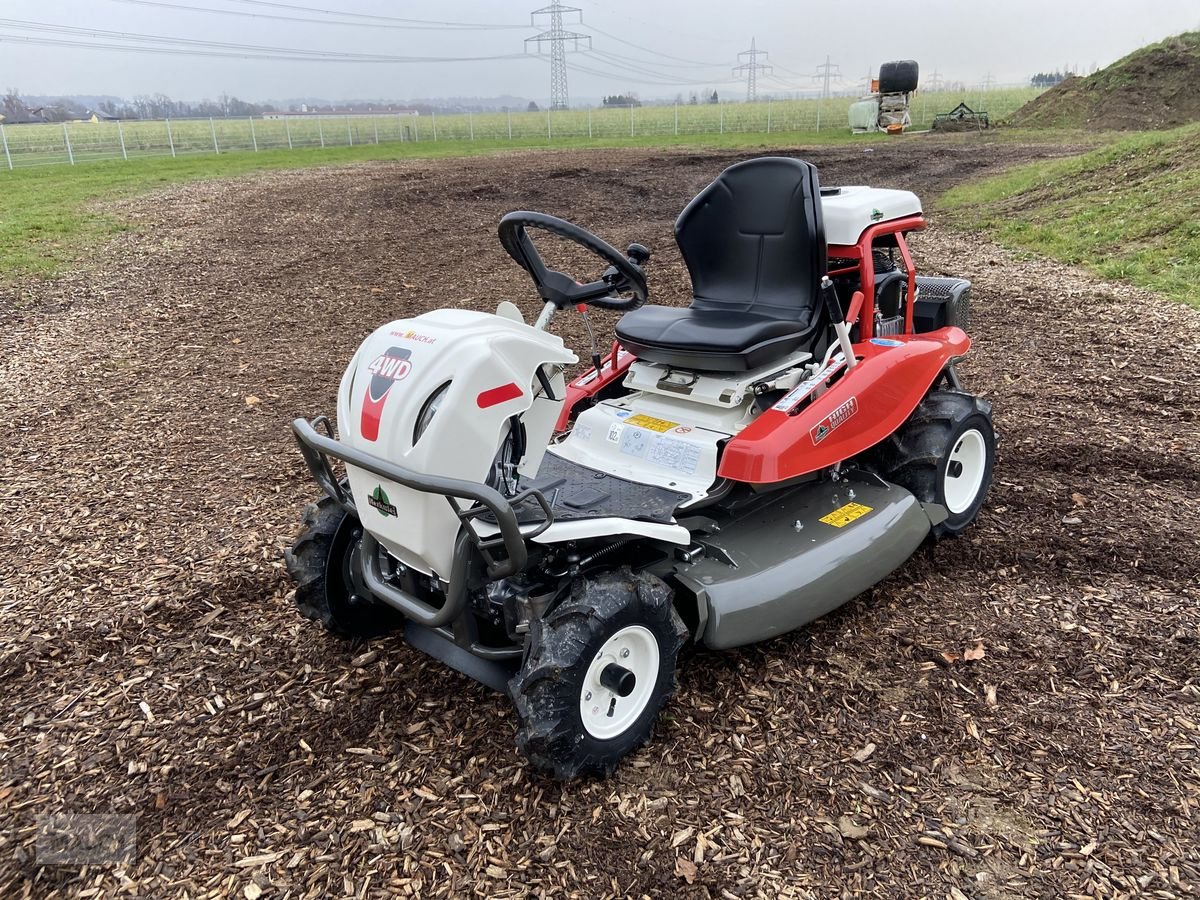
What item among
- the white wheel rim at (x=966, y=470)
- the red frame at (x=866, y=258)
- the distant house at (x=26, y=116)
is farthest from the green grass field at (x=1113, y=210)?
the distant house at (x=26, y=116)

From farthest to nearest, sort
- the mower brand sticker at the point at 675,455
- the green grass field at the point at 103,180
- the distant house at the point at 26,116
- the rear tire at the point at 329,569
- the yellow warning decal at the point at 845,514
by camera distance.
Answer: the distant house at the point at 26,116, the green grass field at the point at 103,180, the yellow warning decal at the point at 845,514, the mower brand sticker at the point at 675,455, the rear tire at the point at 329,569

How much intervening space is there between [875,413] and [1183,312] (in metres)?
5.35

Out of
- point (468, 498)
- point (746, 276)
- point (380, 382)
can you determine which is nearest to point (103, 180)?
point (746, 276)

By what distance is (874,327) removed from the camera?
166 inches

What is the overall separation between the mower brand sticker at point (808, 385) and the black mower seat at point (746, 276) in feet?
0.47

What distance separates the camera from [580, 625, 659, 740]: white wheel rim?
2.76 metres

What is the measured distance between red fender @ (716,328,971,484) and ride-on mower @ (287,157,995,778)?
0.4 inches

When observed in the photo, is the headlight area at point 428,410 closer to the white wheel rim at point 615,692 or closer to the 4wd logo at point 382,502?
the 4wd logo at point 382,502

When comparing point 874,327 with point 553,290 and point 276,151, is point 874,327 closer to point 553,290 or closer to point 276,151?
point 553,290

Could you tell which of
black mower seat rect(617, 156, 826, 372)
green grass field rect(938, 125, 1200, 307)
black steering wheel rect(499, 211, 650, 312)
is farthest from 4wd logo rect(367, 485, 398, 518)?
green grass field rect(938, 125, 1200, 307)

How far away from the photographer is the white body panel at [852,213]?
3990 mm

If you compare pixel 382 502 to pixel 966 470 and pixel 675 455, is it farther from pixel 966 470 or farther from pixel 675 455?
pixel 966 470

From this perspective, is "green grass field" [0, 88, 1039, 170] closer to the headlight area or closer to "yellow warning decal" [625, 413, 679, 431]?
"yellow warning decal" [625, 413, 679, 431]

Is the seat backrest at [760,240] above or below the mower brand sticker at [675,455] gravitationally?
above
